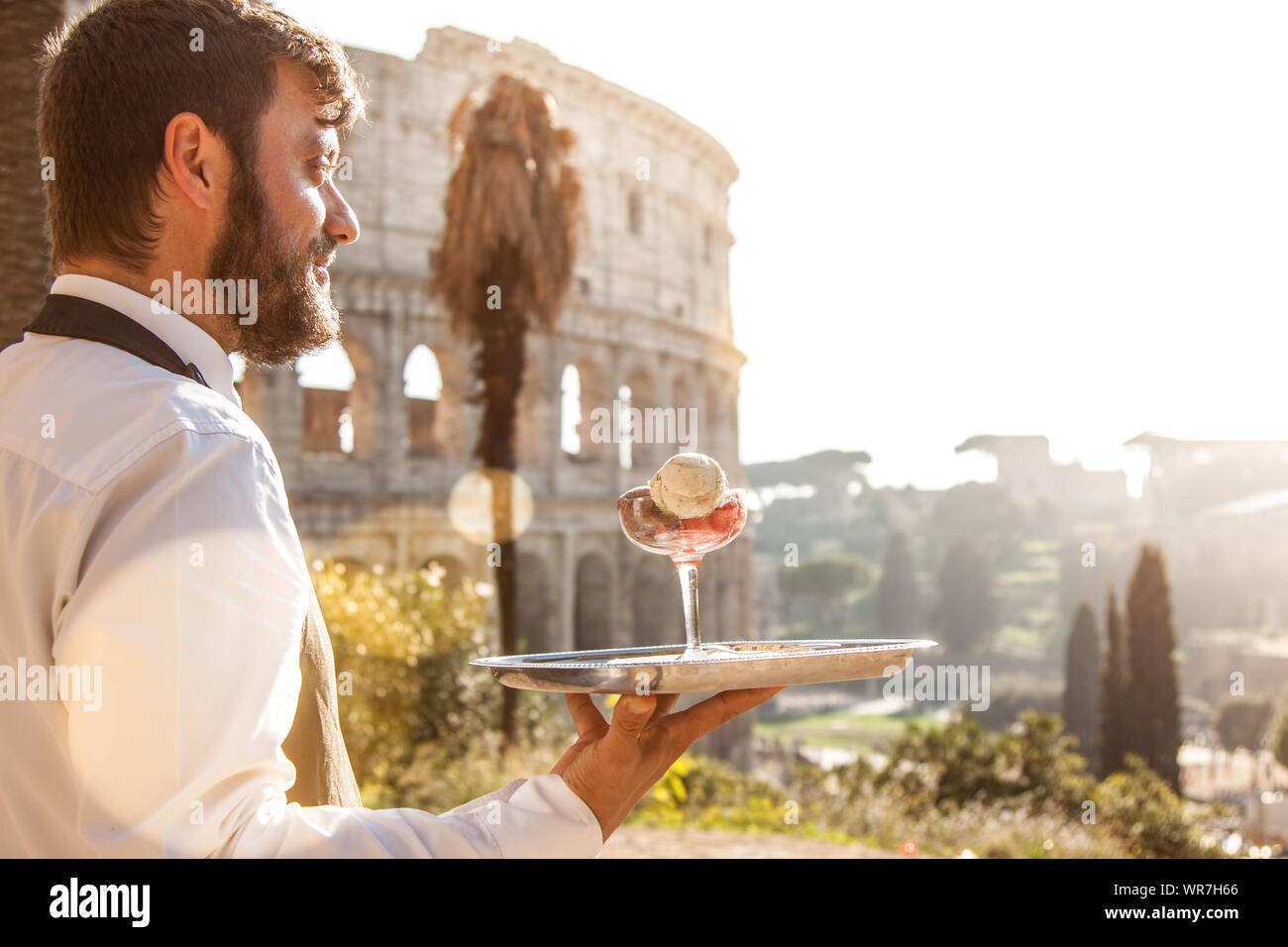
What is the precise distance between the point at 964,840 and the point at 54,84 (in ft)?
37.1

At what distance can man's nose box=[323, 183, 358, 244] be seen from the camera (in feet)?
6.19

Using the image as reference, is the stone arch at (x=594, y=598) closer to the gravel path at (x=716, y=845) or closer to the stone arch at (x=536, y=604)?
the stone arch at (x=536, y=604)

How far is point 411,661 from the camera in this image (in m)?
12.4

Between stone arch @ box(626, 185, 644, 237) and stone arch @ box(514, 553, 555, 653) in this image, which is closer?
stone arch @ box(514, 553, 555, 653)

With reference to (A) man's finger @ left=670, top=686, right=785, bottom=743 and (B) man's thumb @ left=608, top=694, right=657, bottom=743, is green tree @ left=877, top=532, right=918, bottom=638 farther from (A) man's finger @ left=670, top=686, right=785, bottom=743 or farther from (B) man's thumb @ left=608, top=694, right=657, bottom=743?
(B) man's thumb @ left=608, top=694, right=657, bottom=743

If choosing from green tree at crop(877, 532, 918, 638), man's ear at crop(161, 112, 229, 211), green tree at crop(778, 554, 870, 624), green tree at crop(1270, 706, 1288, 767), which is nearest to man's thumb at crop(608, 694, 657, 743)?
man's ear at crop(161, 112, 229, 211)

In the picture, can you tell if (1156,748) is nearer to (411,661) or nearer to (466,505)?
(466,505)

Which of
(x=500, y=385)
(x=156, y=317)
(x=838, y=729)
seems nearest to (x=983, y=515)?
(x=838, y=729)

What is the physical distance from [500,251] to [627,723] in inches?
521

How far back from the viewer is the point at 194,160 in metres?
1.65

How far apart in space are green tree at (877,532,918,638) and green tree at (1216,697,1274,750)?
3098cm

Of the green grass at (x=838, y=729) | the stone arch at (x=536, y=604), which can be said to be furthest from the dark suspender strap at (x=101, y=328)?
the green grass at (x=838, y=729)

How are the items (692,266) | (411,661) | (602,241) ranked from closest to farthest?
(411,661) → (602,241) → (692,266)
